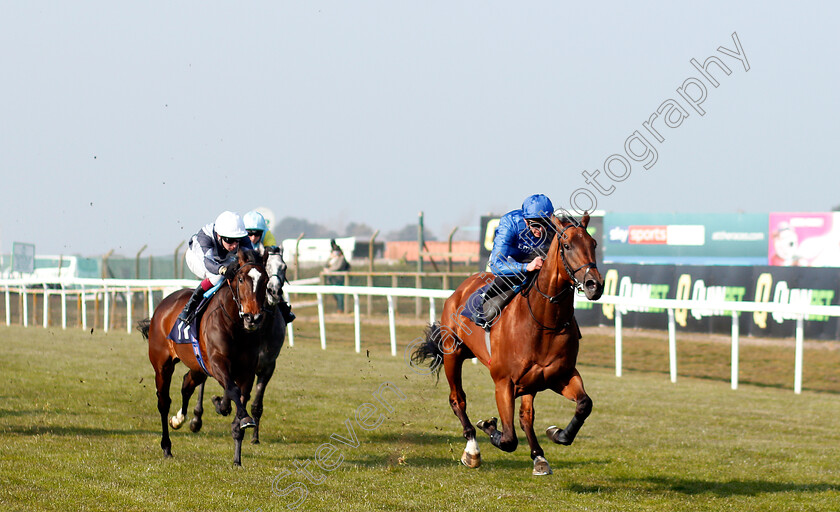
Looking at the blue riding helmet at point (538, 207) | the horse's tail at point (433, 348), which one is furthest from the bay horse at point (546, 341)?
the horse's tail at point (433, 348)

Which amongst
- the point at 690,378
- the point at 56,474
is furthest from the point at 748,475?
the point at 690,378

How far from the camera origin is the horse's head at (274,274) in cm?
561

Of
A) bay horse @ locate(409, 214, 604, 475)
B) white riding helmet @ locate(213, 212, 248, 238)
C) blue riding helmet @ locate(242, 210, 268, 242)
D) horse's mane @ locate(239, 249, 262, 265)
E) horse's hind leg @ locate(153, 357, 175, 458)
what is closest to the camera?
bay horse @ locate(409, 214, 604, 475)

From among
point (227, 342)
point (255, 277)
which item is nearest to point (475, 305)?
point (255, 277)

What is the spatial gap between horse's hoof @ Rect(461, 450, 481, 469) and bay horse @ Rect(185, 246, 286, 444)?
1.35m

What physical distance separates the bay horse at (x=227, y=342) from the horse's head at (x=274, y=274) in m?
0.05

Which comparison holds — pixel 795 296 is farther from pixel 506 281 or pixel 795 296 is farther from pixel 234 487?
pixel 234 487

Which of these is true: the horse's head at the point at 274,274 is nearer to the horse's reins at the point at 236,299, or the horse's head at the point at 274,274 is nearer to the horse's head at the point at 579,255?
the horse's reins at the point at 236,299

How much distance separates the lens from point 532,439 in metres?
5.33

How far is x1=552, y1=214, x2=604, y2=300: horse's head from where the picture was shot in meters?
4.64

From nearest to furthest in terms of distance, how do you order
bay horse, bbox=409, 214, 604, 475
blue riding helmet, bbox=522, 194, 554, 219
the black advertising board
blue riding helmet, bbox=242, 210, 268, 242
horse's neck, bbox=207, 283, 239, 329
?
bay horse, bbox=409, 214, 604, 475
blue riding helmet, bbox=522, 194, 554, 219
horse's neck, bbox=207, 283, 239, 329
blue riding helmet, bbox=242, 210, 268, 242
the black advertising board

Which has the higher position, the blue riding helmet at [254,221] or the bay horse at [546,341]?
the blue riding helmet at [254,221]

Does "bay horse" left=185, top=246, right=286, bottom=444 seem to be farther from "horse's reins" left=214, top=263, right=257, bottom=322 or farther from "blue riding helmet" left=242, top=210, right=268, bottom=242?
"blue riding helmet" left=242, top=210, right=268, bottom=242

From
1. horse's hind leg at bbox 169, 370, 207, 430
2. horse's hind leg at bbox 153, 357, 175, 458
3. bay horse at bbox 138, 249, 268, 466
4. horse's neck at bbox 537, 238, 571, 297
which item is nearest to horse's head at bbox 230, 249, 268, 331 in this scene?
bay horse at bbox 138, 249, 268, 466
